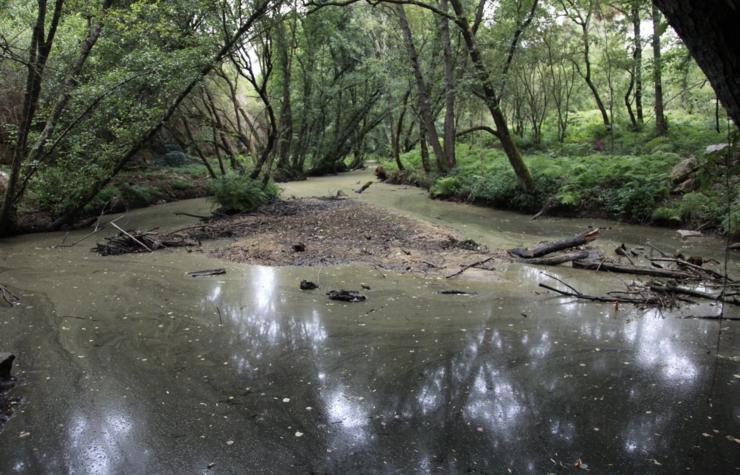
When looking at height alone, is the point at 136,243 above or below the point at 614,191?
above

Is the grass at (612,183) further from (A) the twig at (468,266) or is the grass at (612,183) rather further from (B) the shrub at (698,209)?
(A) the twig at (468,266)

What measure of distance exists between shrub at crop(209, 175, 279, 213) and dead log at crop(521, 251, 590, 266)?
8.89 m

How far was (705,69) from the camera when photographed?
2.11 m

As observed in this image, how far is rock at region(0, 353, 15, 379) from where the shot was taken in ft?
13.1

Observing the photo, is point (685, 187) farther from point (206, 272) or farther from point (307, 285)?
point (206, 272)

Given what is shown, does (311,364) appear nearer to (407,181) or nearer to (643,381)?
(643,381)

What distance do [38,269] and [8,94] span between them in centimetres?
1355

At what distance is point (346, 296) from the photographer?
253 inches

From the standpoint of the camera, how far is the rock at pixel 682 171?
38.3 ft

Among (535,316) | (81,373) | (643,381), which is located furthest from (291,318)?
(643,381)

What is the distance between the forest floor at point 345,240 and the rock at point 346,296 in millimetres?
1717

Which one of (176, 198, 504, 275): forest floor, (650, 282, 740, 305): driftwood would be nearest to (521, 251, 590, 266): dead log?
(176, 198, 504, 275): forest floor

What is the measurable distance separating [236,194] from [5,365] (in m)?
10.5

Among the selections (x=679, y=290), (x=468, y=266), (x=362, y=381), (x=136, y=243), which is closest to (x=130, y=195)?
(x=136, y=243)
